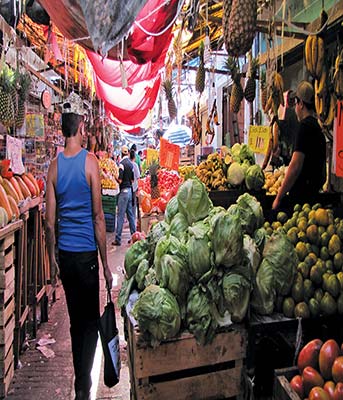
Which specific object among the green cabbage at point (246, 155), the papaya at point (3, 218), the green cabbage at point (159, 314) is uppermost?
the green cabbage at point (246, 155)

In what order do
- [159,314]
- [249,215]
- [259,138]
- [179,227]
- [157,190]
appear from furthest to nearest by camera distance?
[157,190]
[259,138]
[249,215]
[179,227]
[159,314]

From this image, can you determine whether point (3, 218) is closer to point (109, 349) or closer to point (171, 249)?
point (109, 349)

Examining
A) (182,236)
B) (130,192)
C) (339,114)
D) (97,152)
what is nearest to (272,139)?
(339,114)

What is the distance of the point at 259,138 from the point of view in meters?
4.36

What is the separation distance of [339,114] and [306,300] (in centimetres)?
168

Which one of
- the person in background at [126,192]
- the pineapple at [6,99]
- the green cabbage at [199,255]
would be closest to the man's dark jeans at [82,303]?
the green cabbage at [199,255]

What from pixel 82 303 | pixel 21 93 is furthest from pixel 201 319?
pixel 21 93

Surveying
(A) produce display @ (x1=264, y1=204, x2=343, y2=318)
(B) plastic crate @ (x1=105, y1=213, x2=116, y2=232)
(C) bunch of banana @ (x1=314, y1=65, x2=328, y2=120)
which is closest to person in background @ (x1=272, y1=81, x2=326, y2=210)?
(C) bunch of banana @ (x1=314, y1=65, x2=328, y2=120)

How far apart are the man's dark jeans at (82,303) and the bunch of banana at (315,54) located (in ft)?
7.64

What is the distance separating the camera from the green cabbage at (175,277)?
2.09 metres

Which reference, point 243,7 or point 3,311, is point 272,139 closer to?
point 243,7

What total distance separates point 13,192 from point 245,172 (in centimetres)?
219

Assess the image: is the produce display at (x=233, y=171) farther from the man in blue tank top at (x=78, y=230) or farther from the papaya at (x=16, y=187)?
the papaya at (x=16, y=187)

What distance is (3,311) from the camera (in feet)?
10.1
